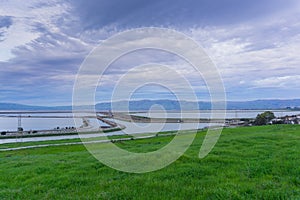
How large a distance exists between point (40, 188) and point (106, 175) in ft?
7.71

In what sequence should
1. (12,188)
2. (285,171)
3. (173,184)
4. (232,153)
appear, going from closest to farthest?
1. (173,184)
2. (12,188)
3. (285,171)
4. (232,153)

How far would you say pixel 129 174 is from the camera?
9562 millimetres

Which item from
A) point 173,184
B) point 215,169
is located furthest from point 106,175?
point 215,169

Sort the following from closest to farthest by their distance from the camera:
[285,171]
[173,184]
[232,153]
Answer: [173,184], [285,171], [232,153]

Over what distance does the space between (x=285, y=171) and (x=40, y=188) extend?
8621 millimetres

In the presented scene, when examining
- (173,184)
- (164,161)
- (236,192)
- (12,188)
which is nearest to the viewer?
(236,192)

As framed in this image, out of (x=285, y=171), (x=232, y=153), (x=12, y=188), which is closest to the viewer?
(x=12, y=188)

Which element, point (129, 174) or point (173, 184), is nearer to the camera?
point (173, 184)

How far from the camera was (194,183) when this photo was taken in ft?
26.2

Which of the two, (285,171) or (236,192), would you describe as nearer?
(236,192)

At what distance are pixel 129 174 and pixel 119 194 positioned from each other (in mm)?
2456

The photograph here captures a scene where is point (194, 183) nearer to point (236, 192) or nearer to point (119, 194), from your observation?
point (236, 192)

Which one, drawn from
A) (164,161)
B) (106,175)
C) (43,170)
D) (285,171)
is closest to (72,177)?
(106,175)

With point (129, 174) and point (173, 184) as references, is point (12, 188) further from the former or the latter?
point (173, 184)
